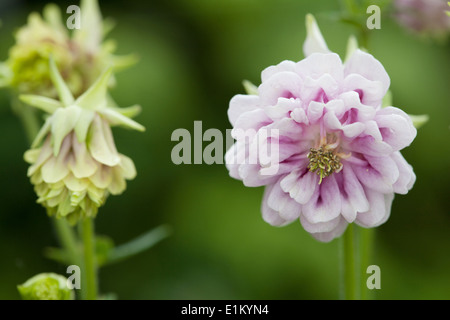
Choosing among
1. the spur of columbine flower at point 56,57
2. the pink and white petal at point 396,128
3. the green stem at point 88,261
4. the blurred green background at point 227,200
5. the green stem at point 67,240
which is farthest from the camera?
the blurred green background at point 227,200

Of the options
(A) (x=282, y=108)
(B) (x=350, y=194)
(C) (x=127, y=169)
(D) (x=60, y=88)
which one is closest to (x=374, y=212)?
(B) (x=350, y=194)

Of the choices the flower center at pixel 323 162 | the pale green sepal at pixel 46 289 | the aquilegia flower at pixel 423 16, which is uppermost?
the aquilegia flower at pixel 423 16

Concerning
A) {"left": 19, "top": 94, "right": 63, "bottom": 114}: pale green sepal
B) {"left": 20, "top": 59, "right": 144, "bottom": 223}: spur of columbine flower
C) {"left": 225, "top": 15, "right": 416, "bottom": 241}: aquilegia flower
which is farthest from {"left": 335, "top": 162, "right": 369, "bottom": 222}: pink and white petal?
{"left": 19, "top": 94, "right": 63, "bottom": 114}: pale green sepal

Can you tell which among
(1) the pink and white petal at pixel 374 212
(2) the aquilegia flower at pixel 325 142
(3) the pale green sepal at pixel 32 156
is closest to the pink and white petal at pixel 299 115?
(2) the aquilegia flower at pixel 325 142

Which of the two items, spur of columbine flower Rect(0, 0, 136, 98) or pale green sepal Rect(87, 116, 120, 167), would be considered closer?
pale green sepal Rect(87, 116, 120, 167)

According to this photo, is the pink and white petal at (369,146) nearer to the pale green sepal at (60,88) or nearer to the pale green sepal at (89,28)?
the pale green sepal at (60,88)

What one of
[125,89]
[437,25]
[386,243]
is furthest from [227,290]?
[437,25]

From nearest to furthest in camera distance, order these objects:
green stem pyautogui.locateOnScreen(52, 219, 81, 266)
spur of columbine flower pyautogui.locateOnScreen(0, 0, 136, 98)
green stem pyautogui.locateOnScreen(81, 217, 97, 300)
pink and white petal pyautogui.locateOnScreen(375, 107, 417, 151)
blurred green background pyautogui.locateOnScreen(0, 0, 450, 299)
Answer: pink and white petal pyautogui.locateOnScreen(375, 107, 417, 151)
green stem pyautogui.locateOnScreen(81, 217, 97, 300)
green stem pyautogui.locateOnScreen(52, 219, 81, 266)
spur of columbine flower pyautogui.locateOnScreen(0, 0, 136, 98)
blurred green background pyautogui.locateOnScreen(0, 0, 450, 299)

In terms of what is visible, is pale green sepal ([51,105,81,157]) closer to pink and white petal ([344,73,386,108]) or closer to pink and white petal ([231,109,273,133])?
pink and white petal ([231,109,273,133])
